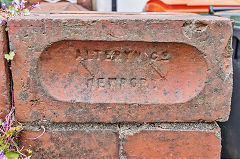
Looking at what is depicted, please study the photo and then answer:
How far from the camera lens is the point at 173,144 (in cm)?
104

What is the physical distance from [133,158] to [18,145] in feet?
1.49

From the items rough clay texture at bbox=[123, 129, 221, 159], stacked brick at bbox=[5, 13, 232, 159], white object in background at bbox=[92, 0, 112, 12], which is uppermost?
white object in background at bbox=[92, 0, 112, 12]

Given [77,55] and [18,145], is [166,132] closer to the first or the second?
[77,55]

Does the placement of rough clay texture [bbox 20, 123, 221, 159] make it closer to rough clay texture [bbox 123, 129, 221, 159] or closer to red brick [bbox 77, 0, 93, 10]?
rough clay texture [bbox 123, 129, 221, 159]

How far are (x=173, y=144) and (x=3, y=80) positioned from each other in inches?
26.9

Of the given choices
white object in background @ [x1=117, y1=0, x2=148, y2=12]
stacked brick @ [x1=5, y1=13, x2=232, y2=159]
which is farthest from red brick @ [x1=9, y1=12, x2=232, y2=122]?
white object in background @ [x1=117, y1=0, x2=148, y2=12]

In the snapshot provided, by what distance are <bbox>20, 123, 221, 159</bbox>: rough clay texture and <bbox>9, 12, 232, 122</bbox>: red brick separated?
0.14 feet

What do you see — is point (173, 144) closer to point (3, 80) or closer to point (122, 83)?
point (122, 83)

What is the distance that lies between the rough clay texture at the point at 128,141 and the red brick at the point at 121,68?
0.04m

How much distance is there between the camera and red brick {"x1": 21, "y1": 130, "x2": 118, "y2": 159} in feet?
3.39

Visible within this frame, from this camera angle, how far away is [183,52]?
954mm

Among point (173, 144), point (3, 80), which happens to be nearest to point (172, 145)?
point (173, 144)

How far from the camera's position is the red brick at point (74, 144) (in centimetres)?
103

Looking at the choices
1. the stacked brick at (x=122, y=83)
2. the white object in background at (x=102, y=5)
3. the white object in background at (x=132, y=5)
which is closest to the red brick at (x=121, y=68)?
the stacked brick at (x=122, y=83)
